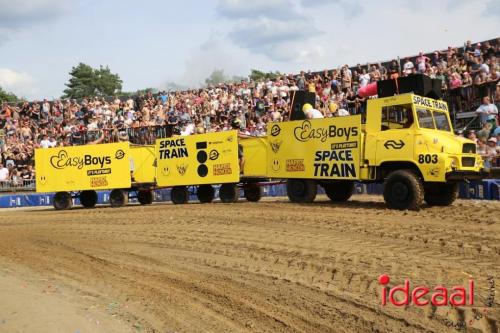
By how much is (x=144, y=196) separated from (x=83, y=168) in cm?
248

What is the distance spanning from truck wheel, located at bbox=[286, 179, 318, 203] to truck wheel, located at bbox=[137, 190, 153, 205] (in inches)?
289

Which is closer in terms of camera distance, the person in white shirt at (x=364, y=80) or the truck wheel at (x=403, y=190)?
the truck wheel at (x=403, y=190)

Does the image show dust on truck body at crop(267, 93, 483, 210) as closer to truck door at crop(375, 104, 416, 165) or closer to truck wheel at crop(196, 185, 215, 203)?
truck door at crop(375, 104, 416, 165)

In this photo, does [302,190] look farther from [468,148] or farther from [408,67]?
[408,67]

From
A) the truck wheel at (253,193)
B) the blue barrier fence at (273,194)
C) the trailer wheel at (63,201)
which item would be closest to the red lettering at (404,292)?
the blue barrier fence at (273,194)

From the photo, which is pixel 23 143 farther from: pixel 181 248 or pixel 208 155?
pixel 181 248

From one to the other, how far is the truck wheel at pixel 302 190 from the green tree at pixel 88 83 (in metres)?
78.8

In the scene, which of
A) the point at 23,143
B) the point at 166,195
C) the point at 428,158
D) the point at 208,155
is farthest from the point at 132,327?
the point at 23,143

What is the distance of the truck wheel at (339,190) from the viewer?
53.7 ft

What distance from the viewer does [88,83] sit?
304ft

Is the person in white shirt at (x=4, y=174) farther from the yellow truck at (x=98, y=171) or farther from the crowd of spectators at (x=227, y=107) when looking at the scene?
the yellow truck at (x=98, y=171)

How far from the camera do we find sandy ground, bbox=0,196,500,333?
634 cm

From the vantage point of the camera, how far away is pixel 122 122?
33500 millimetres

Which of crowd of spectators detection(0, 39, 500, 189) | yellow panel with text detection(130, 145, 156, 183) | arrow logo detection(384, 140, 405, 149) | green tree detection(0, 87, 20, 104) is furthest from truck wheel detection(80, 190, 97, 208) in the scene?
green tree detection(0, 87, 20, 104)
